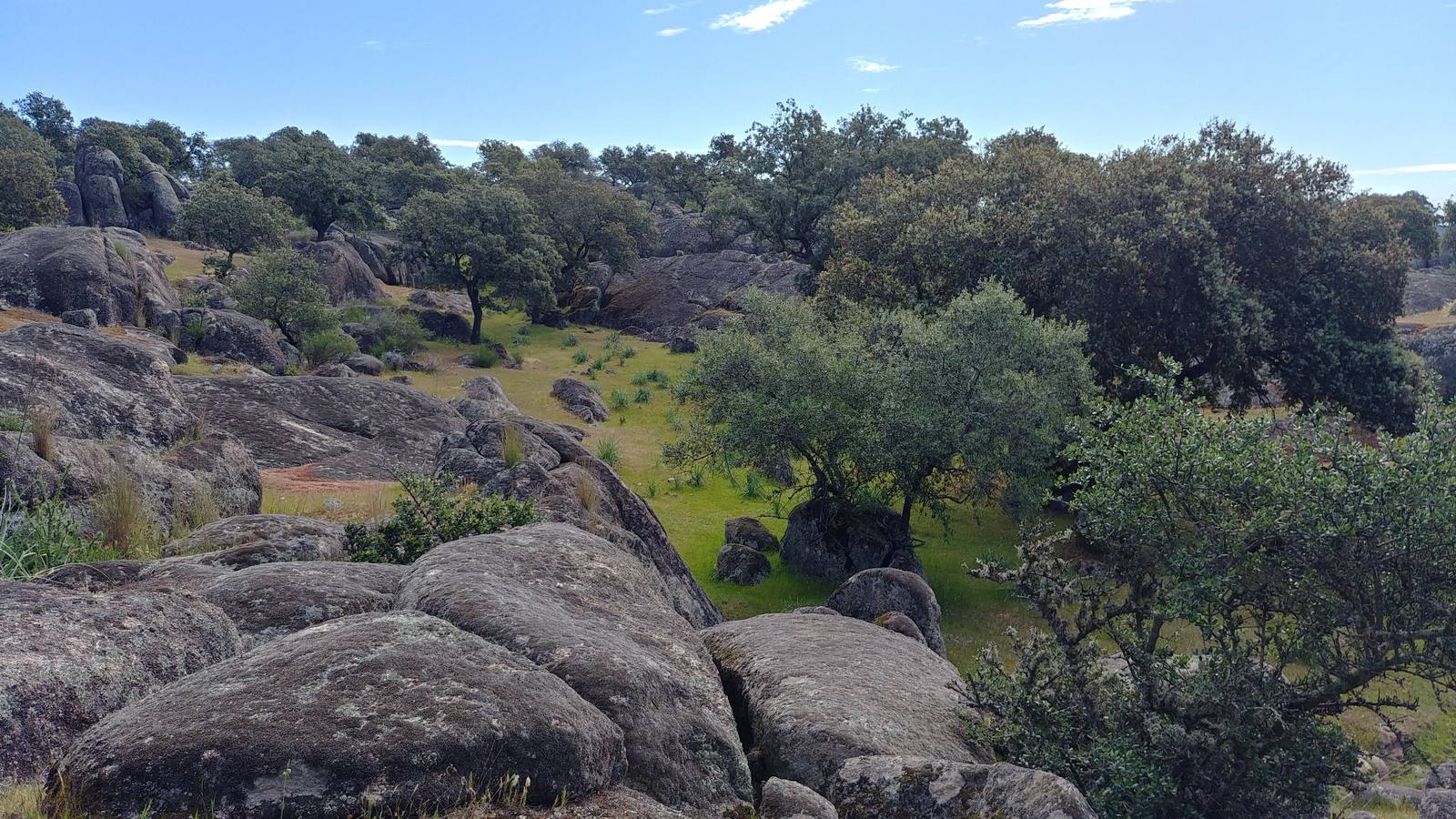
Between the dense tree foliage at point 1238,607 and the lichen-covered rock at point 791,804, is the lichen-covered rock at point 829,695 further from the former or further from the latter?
the lichen-covered rock at point 791,804

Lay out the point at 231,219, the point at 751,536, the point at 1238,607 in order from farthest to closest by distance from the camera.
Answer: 1. the point at 231,219
2. the point at 751,536
3. the point at 1238,607

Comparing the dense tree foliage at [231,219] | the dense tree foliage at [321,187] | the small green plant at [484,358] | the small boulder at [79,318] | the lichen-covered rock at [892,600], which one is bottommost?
the lichen-covered rock at [892,600]

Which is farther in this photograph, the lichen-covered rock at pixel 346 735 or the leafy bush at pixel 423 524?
the leafy bush at pixel 423 524

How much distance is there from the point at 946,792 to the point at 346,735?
492 cm

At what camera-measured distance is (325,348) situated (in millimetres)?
44969

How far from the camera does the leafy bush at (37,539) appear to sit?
29.6 feet

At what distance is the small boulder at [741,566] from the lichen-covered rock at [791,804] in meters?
16.4

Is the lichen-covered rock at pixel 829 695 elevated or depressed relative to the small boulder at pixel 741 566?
elevated

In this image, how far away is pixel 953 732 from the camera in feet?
32.2

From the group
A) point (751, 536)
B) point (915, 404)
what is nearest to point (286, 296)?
point (751, 536)

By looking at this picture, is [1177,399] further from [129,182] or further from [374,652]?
[129,182]

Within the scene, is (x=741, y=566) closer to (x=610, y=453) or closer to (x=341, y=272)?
(x=610, y=453)

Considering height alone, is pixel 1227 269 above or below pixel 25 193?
below

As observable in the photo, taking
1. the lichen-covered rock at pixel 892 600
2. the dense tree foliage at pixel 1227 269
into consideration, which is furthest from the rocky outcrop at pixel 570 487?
the dense tree foliage at pixel 1227 269
